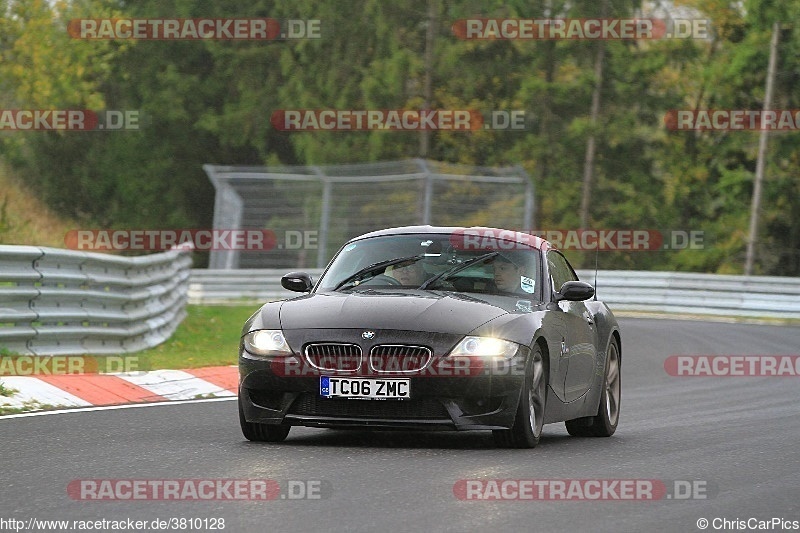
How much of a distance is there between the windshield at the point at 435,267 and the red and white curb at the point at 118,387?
113 inches

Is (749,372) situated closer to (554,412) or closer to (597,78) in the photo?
(554,412)

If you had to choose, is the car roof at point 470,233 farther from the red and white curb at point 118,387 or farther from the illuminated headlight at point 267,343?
the red and white curb at point 118,387

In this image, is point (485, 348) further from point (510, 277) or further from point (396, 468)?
point (510, 277)

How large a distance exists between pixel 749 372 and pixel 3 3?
34.6m

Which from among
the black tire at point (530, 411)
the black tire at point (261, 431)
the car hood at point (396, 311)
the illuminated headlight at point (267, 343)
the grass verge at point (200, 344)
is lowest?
the grass verge at point (200, 344)

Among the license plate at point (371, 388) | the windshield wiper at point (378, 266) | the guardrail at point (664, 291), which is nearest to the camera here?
the license plate at point (371, 388)

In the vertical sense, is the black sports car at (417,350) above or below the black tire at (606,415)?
above

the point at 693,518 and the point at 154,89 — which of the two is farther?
the point at 154,89

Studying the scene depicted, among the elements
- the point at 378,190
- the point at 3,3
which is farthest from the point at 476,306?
the point at 3,3

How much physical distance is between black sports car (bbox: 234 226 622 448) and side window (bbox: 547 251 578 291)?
0.38 m

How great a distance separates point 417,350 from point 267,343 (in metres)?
0.95

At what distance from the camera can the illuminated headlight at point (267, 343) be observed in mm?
9922

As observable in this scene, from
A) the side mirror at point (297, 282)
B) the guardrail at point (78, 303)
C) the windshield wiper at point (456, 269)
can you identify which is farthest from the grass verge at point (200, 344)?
the windshield wiper at point (456, 269)

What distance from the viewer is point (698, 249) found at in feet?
176
